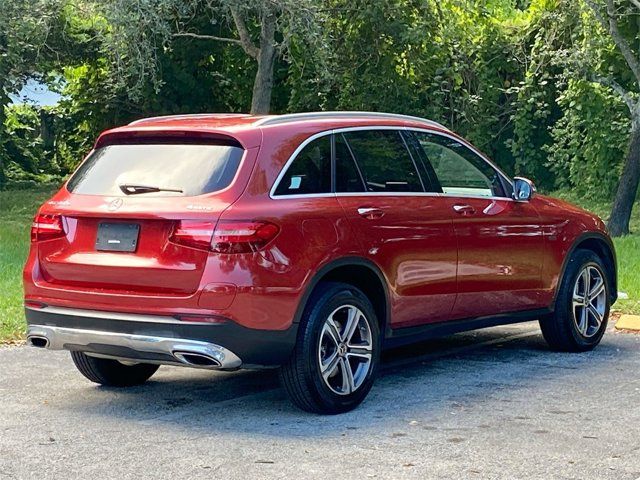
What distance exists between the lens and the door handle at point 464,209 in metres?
7.71

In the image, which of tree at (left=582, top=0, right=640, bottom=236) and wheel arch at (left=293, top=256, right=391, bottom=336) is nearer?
wheel arch at (left=293, top=256, right=391, bottom=336)

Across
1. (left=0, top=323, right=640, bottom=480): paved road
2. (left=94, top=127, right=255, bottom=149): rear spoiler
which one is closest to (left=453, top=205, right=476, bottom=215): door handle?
(left=0, top=323, right=640, bottom=480): paved road

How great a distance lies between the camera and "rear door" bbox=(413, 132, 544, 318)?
7.77 meters

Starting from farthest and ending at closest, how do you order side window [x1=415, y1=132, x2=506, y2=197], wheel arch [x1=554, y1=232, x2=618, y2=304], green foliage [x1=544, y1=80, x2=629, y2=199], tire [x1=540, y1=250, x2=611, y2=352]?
green foliage [x1=544, y1=80, x2=629, y2=199] → wheel arch [x1=554, y1=232, x2=618, y2=304] → tire [x1=540, y1=250, x2=611, y2=352] → side window [x1=415, y1=132, x2=506, y2=197]

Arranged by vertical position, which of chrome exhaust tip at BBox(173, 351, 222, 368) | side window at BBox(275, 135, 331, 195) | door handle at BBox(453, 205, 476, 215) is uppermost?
side window at BBox(275, 135, 331, 195)

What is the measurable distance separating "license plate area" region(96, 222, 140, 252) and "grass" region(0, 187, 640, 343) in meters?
3.05

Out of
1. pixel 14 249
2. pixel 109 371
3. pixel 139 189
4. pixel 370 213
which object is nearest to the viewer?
pixel 139 189

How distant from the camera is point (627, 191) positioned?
62.3 ft

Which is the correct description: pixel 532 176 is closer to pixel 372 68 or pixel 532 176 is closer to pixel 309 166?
pixel 372 68

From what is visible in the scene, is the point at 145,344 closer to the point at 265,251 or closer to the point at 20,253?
the point at 265,251

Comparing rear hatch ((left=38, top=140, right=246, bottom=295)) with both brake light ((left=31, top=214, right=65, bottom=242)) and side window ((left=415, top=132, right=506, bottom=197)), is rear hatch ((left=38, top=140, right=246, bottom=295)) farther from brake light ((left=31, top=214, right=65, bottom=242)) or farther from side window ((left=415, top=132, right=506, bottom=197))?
side window ((left=415, top=132, right=506, bottom=197))

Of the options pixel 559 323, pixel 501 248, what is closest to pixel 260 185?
pixel 501 248

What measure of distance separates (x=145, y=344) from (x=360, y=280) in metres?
1.46

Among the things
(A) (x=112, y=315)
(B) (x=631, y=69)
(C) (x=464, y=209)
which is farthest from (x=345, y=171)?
(B) (x=631, y=69)
